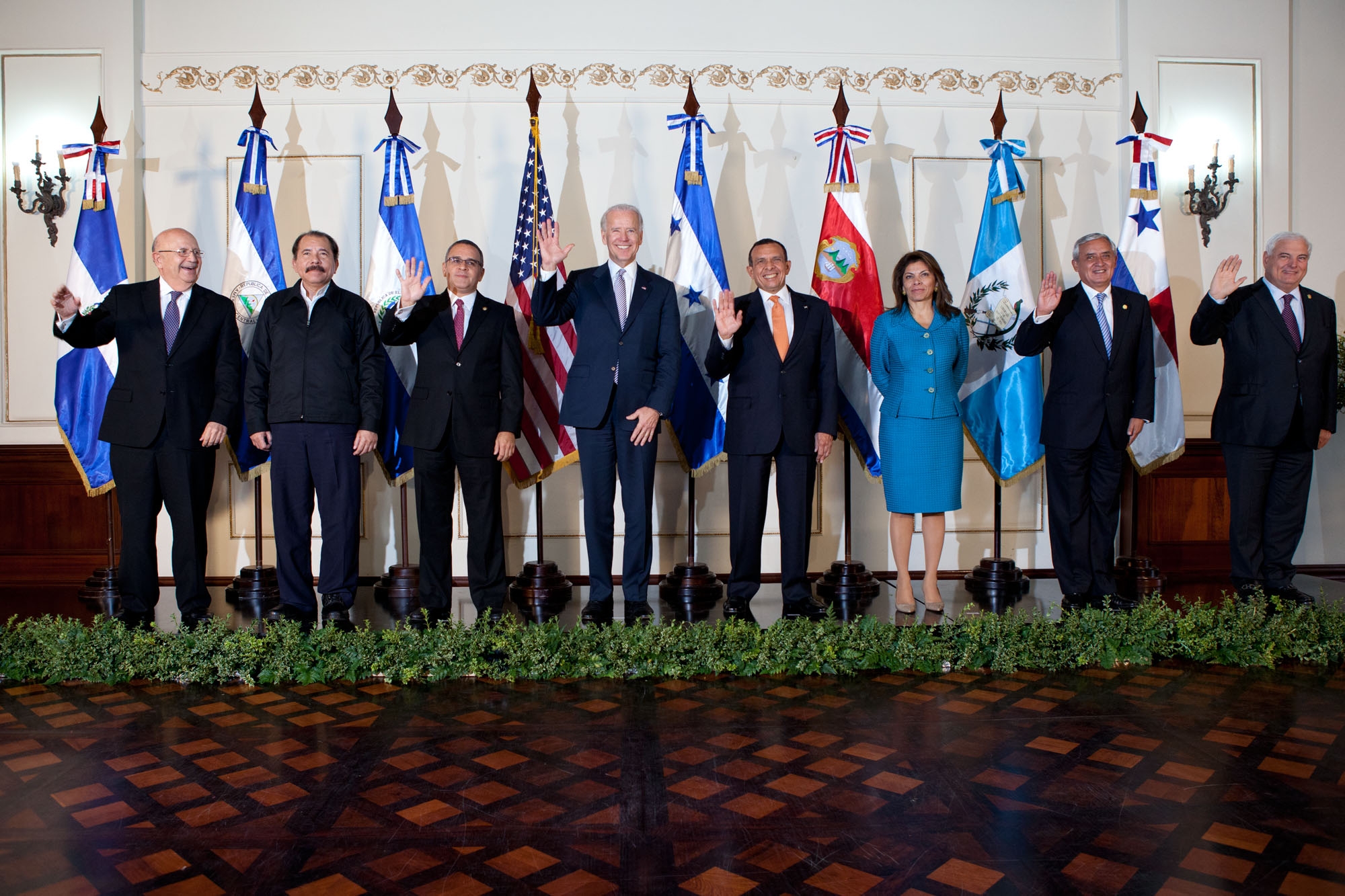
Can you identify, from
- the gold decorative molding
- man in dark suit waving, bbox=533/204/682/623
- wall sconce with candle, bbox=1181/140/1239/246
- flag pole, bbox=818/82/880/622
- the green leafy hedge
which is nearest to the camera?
the green leafy hedge

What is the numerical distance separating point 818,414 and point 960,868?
89.8 inches

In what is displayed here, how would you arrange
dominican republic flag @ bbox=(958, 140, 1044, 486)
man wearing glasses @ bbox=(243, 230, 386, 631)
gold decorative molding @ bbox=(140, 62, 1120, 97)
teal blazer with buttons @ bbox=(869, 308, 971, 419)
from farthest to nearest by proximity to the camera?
1. gold decorative molding @ bbox=(140, 62, 1120, 97)
2. dominican republic flag @ bbox=(958, 140, 1044, 486)
3. teal blazer with buttons @ bbox=(869, 308, 971, 419)
4. man wearing glasses @ bbox=(243, 230, 386, 631)

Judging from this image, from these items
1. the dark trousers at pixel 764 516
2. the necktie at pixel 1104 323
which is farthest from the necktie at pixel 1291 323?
the dark trousers at pixel 764 516

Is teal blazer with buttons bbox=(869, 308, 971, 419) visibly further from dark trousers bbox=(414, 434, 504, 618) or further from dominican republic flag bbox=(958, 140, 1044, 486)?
dark trousers bbox=(414, 434, 504, 618)

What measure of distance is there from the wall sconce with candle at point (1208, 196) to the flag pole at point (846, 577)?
2.00m

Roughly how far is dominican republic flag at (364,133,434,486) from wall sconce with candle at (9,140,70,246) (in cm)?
176

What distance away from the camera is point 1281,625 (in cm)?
338

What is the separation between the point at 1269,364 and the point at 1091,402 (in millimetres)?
813

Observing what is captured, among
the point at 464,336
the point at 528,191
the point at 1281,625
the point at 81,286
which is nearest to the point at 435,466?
the point at 464,336

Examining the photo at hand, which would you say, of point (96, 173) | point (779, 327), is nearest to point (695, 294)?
point (779, 327)

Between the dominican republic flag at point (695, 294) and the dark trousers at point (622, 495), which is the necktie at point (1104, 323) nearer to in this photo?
the dominican republic flag at point (695, 294)

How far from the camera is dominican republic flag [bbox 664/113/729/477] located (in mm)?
4395

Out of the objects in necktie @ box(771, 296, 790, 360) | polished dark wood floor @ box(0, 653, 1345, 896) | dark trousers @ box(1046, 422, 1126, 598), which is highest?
necktie @ box(771, 296, 790, 360)


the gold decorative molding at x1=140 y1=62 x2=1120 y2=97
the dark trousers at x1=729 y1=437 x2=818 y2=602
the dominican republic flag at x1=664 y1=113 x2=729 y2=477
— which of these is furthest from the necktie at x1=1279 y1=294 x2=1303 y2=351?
the dominican republic flag at x1=664 y1=113 x2=729 y2=477
